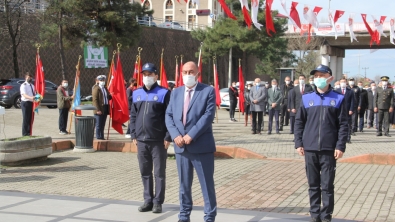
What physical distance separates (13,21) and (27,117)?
75.8 ft

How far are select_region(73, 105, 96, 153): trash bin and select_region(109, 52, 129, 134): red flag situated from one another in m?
1.63

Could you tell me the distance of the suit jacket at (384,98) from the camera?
1858 centimetres

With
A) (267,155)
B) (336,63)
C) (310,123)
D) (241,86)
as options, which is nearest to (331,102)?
(310,123)

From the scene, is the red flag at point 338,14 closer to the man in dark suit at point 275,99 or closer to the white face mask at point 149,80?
the man in dark suit at point 275,99

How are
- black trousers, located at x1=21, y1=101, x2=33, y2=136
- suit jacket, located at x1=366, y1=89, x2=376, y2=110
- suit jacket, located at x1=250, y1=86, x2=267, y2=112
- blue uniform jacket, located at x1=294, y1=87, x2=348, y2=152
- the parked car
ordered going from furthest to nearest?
the parked car
suit jacket, located at x1=366, y1=89, x2=376, y2=110
suit jacket, located at x1=250, y1=86, x2=267, y2=112
black trousers, located at x1=21, y1=101, x2=33, y2=136
blue uniform jacket, located at x1=294, y1=87, x2=348, y2=152

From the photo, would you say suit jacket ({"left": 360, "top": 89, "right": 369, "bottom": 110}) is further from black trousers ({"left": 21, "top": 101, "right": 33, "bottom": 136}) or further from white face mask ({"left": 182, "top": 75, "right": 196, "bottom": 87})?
white face mask ({"left": 182, "top": 75, "right": 196, "bottom": 87})

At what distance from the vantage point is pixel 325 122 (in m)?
6.37

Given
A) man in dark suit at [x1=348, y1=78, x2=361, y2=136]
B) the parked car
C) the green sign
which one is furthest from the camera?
the parked car

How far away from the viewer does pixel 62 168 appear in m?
10.8

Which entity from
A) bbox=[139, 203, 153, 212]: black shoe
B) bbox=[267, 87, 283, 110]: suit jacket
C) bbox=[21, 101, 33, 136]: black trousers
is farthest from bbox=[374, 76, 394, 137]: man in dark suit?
bbox=[139, 203, 153, 212]: black shoe

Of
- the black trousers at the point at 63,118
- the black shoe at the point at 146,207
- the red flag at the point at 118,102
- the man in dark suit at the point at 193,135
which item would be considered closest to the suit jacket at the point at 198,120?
the man in dark suit at the point at 193,135

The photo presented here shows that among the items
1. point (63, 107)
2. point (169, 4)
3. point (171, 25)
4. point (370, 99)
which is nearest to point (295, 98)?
point (370, 99)

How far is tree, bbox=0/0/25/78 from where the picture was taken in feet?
111

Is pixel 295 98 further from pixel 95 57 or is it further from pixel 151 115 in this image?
pixel 95 57
